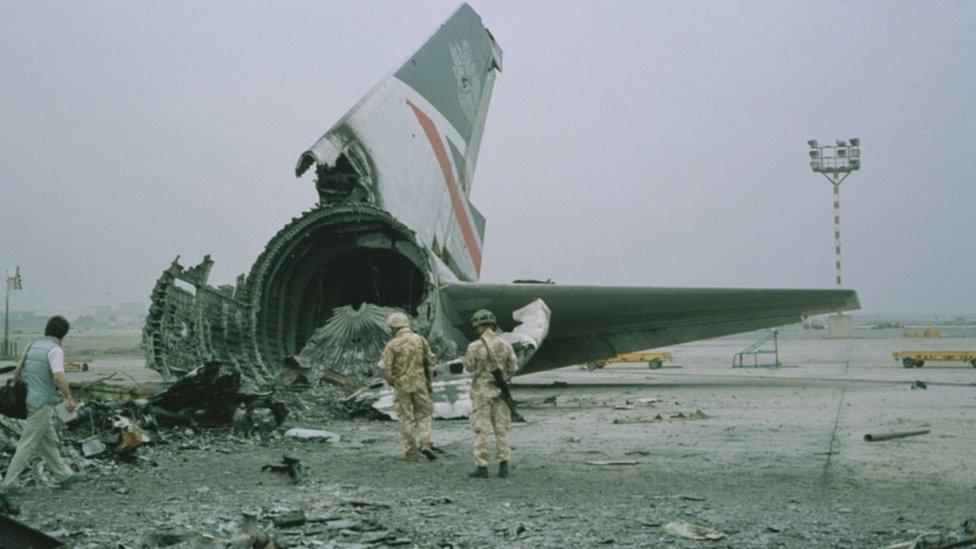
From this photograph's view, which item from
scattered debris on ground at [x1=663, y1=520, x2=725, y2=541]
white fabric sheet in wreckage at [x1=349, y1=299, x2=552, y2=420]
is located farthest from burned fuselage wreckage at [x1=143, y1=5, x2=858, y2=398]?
scattered debris on ground at [x1=663, y1=520, x2=725, y2=541]

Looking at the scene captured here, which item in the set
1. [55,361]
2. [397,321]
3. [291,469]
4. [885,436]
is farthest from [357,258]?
[885,436]

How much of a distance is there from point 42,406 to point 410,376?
10.4 ft

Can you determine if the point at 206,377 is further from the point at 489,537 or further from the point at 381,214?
the point at 489,537

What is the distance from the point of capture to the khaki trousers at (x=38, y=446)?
6.98 m

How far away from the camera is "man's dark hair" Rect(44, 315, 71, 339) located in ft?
25.0

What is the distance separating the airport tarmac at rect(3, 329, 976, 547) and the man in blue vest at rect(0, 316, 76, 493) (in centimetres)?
21

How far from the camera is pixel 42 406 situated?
283 inches

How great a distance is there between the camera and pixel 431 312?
13359 millimetres

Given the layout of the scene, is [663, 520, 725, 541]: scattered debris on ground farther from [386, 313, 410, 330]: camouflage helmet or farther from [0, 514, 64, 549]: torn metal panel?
[386, 313, 410, 330]: camouflage helmet

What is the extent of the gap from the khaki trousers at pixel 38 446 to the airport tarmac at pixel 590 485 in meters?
0.19

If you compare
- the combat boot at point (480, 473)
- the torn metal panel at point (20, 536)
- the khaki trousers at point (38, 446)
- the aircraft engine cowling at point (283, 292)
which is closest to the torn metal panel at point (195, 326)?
the aircraft engine cowling at point (283, 292)

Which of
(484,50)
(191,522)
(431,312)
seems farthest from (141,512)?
(484,50)

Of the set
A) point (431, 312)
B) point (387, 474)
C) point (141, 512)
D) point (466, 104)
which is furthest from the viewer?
point (466, 104)

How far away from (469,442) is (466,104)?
35.5ft
